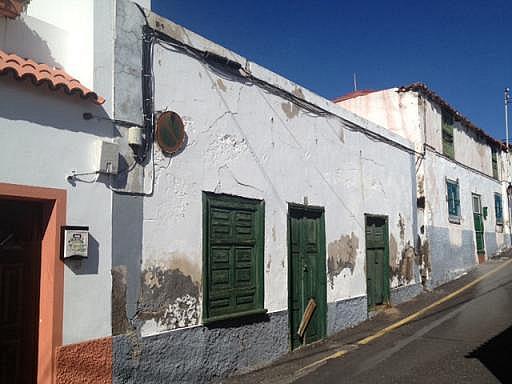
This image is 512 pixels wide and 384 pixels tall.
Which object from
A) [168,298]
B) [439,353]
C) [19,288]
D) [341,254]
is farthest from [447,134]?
[19,288]

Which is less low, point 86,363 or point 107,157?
point 107,157

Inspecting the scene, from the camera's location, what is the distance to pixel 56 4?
5.38m

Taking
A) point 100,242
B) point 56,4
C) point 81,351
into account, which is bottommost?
point 81,351

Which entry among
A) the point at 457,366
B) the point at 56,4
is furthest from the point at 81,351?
the point at 457,366

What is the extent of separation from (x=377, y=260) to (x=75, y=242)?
7.43m

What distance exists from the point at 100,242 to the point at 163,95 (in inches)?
74.9

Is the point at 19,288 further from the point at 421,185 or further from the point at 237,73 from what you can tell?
the point at 421,185

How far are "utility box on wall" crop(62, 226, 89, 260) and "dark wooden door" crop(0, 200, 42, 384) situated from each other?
290 millimetres

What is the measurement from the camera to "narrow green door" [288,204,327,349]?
8016mm

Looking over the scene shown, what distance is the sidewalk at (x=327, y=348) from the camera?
6616 millimetres

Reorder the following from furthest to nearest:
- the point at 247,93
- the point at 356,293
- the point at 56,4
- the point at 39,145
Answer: the point at 356,293, the point at 247,93, the point at 56,4, the point at 39,145

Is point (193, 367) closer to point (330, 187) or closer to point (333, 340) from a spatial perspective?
point (333, 340)

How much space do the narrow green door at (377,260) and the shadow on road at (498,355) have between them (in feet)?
8.74

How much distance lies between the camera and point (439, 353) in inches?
290
